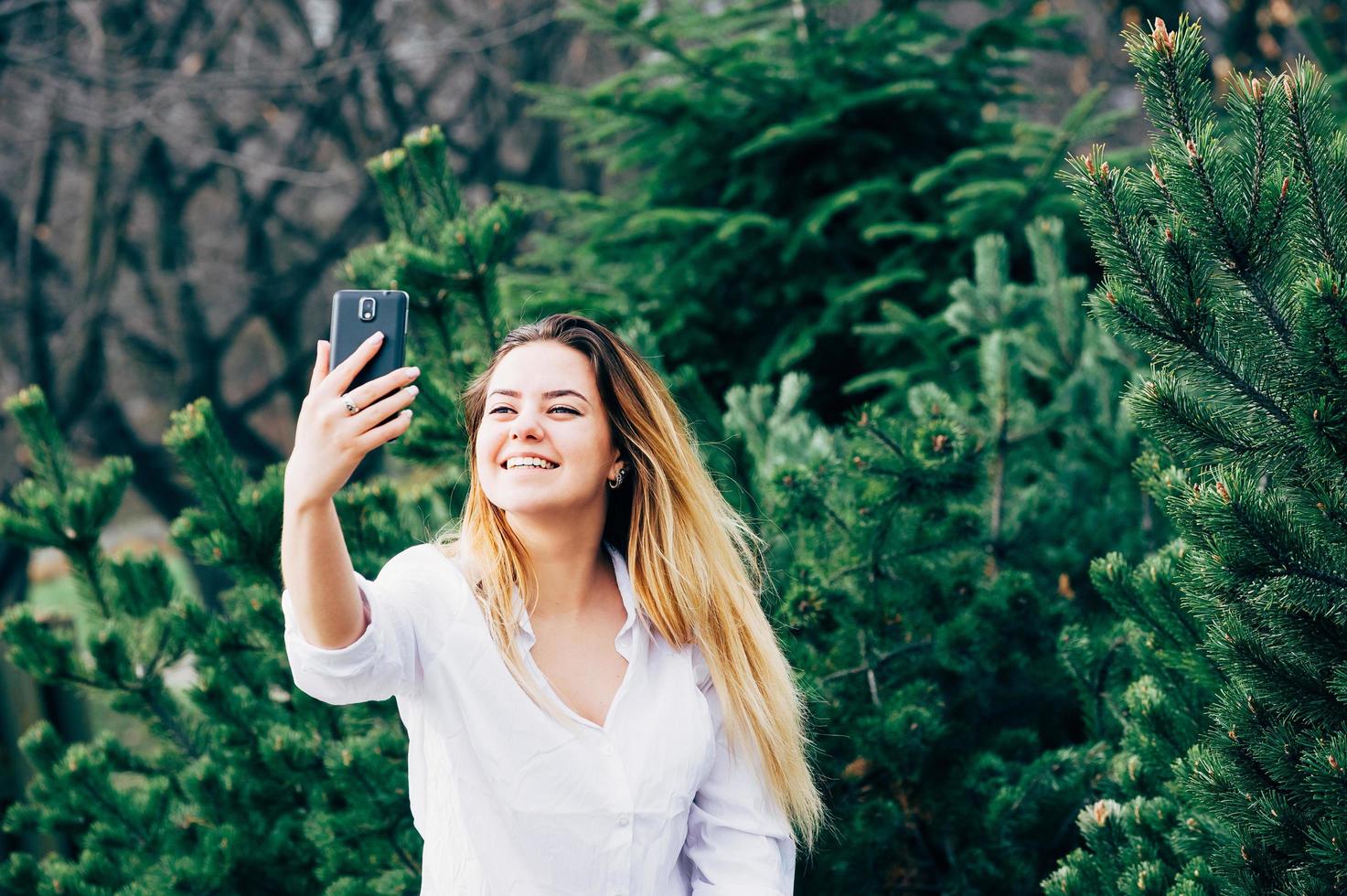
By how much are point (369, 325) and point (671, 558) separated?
0.70 m

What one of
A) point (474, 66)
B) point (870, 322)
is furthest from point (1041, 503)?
point (474, 66)

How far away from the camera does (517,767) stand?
1757 mm

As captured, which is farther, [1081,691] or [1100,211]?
[1081,691]

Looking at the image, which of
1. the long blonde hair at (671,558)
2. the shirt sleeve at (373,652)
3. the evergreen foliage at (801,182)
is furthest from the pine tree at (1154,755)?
the evergreen foliage at (801,182)

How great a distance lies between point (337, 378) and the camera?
5.20ft

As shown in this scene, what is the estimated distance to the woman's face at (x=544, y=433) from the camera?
6.20 ft

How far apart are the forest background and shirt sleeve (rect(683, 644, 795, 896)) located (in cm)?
59

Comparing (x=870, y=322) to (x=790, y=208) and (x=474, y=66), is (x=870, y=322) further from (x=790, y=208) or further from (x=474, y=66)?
(x=474, y=66)

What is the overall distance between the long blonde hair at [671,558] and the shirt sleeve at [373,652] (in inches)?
5.7

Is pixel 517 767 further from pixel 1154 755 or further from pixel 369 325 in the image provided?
pixel 1154 755

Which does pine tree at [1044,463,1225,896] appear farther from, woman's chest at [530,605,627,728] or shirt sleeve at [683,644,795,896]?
woman's chest at [530,605,627,728]

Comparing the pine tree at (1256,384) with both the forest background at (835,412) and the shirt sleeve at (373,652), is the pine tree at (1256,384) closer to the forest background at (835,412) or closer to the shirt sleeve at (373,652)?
the forest background at (835,412)

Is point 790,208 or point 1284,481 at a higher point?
point 790,208

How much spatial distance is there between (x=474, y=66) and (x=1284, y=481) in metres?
10.1
